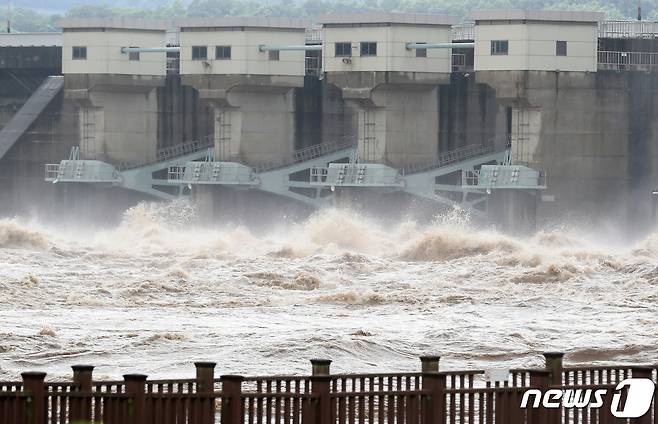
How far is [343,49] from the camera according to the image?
74500 mm

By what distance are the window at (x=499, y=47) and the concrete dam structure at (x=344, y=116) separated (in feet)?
0.12

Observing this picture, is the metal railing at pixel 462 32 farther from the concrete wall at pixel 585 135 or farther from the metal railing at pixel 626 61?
the metal railing at pixel 626 61

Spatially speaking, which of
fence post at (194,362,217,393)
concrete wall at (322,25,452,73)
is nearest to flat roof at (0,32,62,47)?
concrete wall at (322,25,452,73)

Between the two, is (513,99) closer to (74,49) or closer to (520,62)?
(520,62)

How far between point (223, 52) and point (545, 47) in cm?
1501

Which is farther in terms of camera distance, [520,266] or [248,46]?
[248,46]

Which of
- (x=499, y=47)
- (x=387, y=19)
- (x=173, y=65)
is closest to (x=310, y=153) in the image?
(x=387, y=19)

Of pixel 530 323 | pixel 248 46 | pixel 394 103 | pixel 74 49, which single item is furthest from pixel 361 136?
pixel 530 323

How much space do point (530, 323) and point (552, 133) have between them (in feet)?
106

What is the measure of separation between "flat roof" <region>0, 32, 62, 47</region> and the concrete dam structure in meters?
1.92

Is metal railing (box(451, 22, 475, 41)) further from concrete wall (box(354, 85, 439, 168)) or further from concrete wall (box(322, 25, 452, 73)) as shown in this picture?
concrete wall (box(354, 85, 439, 168))

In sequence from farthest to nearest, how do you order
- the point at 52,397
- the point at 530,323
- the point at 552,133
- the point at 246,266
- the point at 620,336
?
the point at 552,133, the point at 246,266, the point at 530,323, the point at 620,336, the point at 52,397

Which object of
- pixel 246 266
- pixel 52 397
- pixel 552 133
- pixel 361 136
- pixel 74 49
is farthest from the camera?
pixel 74 49

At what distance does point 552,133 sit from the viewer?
69.5 meters
